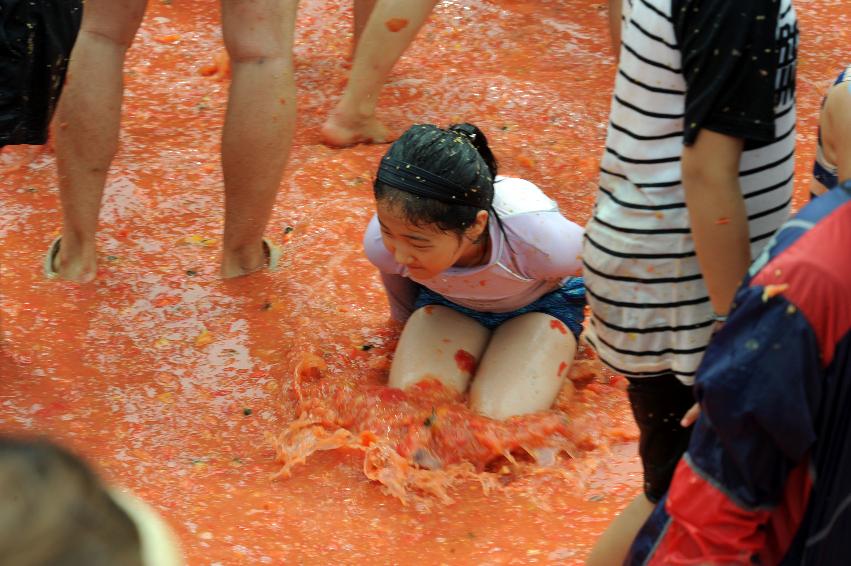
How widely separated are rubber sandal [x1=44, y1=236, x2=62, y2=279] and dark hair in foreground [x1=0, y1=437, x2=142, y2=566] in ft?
8.49

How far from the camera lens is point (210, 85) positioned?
463cm

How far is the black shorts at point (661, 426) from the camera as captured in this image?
2041 mm

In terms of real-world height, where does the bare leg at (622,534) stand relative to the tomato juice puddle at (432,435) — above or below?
above

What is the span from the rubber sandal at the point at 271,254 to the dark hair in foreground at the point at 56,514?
8.54 ft

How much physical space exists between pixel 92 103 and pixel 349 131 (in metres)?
1.11

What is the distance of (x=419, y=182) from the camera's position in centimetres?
267

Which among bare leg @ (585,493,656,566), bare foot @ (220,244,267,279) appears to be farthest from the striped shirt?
bare foot @ (220,244,267,279)

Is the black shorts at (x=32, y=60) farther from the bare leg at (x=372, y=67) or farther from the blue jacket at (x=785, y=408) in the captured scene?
the blue jacket at (x=785, y=408)

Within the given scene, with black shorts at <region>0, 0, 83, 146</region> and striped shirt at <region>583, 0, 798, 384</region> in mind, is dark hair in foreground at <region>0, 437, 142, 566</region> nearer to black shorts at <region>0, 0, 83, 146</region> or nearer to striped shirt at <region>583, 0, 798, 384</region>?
striped shirt at <region>583, 0, 798, 384</region>

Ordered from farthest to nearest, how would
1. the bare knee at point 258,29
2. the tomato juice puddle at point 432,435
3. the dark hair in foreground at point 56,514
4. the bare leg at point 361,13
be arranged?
the bare leg at point 361,13
the bare knee at point 258,29
the tomato juice puddle at point 432,435
the dark hair in foreground at point 56,514

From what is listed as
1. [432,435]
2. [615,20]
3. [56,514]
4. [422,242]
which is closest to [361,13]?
[615,20]

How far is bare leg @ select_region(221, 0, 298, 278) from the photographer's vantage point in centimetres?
319

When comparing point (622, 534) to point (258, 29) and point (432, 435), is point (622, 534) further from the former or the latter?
point (258, 29)

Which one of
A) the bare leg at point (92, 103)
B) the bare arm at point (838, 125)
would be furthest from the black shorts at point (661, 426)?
the bare leg at point (92, 103)
